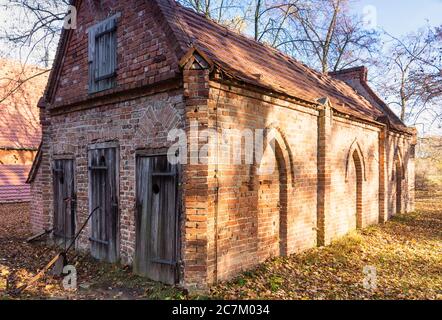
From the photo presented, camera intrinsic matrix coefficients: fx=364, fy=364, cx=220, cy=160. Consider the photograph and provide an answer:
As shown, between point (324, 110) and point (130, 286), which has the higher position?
point (324, 110)

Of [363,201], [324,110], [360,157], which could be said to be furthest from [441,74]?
[324,110]

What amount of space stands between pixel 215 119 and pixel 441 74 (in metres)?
10.4

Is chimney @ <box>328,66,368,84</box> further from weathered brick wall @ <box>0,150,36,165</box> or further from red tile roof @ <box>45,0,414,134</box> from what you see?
weathered brick wall @ <box>0,150,36,165</box>

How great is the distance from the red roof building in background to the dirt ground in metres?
8.26

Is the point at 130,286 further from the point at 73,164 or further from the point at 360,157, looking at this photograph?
the point at 360,157

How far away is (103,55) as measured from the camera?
842 cm

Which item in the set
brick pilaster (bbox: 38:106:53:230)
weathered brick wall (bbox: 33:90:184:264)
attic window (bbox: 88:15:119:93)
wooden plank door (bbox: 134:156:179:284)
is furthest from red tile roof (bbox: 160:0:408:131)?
brick pilaster (bbox: 38:106:53:230)

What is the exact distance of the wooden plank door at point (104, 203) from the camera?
26.0ft

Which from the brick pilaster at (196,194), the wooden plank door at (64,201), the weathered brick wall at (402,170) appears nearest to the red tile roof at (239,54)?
the brick pilaster at (196,194)

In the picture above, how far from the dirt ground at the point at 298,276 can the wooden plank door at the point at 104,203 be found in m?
0.36

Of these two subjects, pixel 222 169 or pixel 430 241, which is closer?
pixel 222 169

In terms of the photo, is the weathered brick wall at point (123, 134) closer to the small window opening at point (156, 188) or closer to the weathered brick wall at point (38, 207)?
the small window opening at point (156, 188)

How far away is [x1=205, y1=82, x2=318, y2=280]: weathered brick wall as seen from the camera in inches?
260

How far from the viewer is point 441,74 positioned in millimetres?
12852
